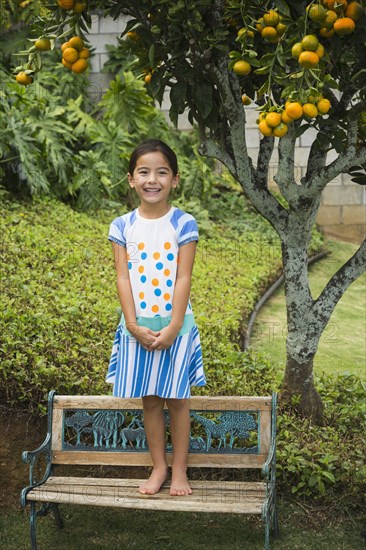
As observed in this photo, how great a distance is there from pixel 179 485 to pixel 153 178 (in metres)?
1.25

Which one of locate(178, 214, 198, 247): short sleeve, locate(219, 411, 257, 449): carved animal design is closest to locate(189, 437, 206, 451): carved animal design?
locate(219, 411, 257, 449): carved animal design

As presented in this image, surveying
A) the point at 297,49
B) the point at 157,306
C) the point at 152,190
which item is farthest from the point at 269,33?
the point at 157,306

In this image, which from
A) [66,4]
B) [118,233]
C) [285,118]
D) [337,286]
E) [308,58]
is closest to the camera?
[308,58]

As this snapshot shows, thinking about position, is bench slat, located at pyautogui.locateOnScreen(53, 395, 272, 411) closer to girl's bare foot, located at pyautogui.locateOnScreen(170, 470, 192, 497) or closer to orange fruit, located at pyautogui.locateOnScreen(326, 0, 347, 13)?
girl's bare foot, located at pyautogui.locateOnScreen(170, 470, 192, 497)

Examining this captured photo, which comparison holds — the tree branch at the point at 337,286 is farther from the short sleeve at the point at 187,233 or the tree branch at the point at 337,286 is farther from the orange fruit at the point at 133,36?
the orange fruit at the point at 133,36

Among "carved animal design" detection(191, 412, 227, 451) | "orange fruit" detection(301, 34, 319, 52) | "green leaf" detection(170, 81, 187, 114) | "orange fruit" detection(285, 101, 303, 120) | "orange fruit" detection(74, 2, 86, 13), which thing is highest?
"orange fruit" detection(74, 2, 86, 13)

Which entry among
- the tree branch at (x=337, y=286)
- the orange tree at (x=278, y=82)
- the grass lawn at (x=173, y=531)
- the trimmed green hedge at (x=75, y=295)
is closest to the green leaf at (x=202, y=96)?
the orange tree at (x=278, y=82)

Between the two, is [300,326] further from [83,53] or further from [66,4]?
[66,4]

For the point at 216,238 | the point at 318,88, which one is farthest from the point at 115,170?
the point at 318,88

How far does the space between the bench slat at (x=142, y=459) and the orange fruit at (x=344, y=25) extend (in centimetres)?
179

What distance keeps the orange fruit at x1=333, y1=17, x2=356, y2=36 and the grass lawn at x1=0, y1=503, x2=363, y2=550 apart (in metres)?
2.09

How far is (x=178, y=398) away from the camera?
3.43 meters

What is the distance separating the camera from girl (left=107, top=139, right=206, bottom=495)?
3408 millimetres

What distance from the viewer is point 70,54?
3670 mm
